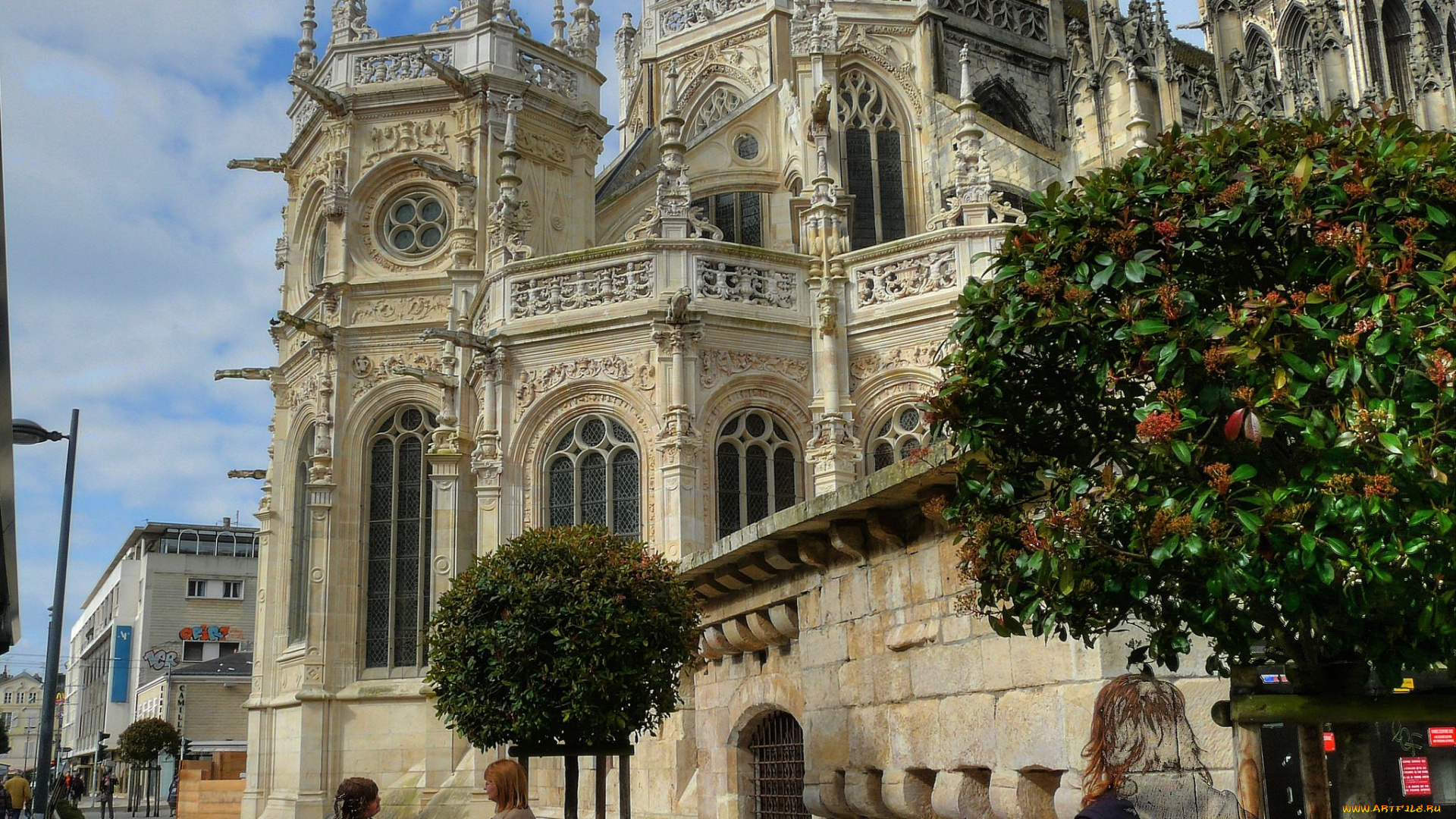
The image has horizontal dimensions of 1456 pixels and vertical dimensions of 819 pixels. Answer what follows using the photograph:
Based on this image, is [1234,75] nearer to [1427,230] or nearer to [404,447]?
[404,447]

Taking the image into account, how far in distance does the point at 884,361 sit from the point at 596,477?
15.0ft

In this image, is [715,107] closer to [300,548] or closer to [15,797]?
[300,548]

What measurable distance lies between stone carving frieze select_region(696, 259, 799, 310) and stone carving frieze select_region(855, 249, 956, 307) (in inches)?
40.9

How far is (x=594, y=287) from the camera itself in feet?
71.3

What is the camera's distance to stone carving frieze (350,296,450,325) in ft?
85.9

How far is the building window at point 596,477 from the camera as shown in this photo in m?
21.1

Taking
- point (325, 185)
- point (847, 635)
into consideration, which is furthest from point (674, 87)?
point (847, 635)

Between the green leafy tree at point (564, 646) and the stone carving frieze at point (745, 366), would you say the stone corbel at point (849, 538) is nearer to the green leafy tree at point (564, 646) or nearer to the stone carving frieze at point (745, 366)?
the green leafy tree at point (564, 646)

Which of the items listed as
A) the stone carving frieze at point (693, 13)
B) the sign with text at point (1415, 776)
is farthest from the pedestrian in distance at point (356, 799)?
the stone carving frieze at point (693, 13)

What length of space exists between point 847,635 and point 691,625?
2.54m

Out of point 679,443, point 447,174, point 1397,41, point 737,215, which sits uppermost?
point 1397,41

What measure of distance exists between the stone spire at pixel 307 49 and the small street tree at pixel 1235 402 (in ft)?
83.7

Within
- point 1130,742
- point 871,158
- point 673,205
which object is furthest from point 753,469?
point 1130,742

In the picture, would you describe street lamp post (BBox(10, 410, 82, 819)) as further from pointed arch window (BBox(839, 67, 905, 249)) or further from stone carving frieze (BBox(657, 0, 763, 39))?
stone carving frieze (BBox(657, 0, 763, 39))
